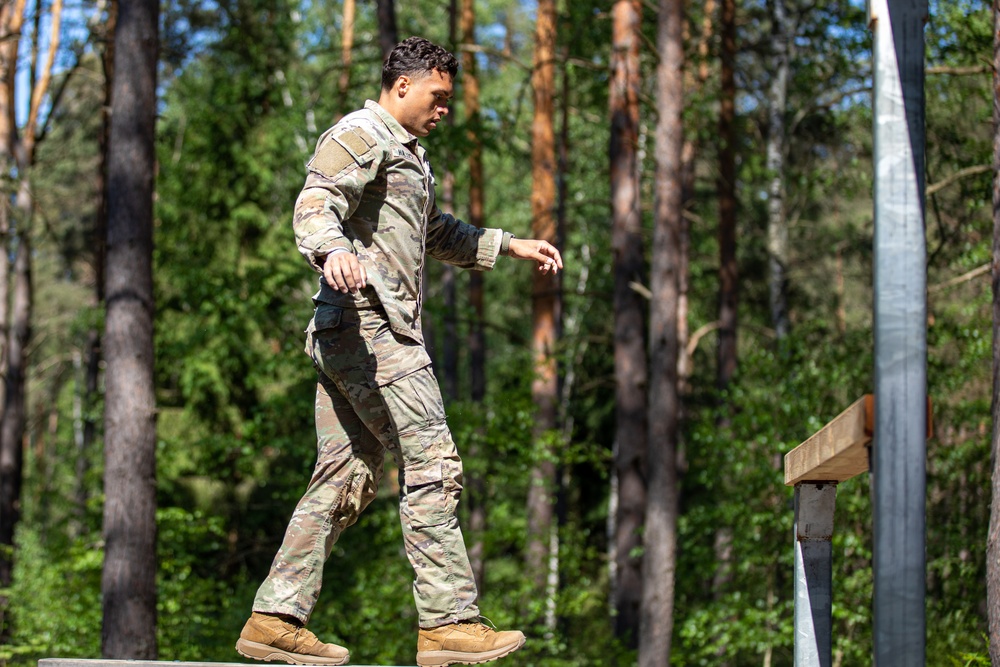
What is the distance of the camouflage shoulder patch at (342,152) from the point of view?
3.26 m

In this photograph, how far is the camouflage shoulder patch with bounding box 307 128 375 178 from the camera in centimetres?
326

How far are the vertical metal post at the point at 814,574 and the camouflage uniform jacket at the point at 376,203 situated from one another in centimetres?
132

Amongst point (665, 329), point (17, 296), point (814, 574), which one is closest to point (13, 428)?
point (17, 296)

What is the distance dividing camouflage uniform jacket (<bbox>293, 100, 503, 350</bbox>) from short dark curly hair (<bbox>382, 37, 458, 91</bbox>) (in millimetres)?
140

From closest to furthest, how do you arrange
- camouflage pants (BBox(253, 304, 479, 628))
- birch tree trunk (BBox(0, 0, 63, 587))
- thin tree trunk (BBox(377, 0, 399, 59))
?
camouflage pants (BBox(253, 304, 479, 628)) < thin tree trunk (BBox(377, 0, 399, 59)) < birch tree trunk (BBox(0, 0, 63, 587))

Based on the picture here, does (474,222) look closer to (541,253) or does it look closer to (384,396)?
(541,253)

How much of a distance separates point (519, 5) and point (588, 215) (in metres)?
11.1

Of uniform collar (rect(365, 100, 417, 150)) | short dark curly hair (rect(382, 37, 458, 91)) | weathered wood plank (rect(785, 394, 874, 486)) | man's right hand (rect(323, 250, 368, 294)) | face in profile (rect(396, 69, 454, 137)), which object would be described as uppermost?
short dark curly hair (rect(382, 37, 458, 91))

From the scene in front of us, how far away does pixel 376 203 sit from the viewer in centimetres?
345

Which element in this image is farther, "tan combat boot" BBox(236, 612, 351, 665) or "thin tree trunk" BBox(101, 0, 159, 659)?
"thin tree trunk" BBox(101, 0, 159, 659)

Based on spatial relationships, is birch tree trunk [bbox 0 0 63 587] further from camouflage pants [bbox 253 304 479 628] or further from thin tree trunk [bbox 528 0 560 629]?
camouflage pants [bbox 253 304 479 628]

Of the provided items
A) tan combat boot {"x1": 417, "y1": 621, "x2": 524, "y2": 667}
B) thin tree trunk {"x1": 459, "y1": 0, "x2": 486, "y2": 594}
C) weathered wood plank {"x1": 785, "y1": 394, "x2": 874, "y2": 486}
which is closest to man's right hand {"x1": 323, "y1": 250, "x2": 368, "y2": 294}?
tan combat boot {"x1": 417, "y1": 621, "x2": 524, "y2": 667}

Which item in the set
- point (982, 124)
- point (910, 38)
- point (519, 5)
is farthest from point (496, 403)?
point (519, 5)

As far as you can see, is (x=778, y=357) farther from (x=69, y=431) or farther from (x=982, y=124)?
(x=69, y=431)
